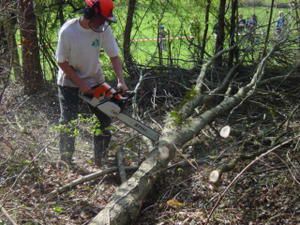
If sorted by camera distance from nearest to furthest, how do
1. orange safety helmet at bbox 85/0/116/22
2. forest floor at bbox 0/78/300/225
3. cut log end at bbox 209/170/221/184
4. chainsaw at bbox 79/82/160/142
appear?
cut log end at bbox 209/170/221/184 < forest floor at bbox 0/78/300/225 < orange safety helmet at bbox 85/0/116/22 < chainsaw at bbox 79/82/160/142

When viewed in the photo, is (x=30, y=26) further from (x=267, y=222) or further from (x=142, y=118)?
(x=267, y=222)

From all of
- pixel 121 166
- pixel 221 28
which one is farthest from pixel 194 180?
pixel 221 28

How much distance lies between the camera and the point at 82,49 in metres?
5.02

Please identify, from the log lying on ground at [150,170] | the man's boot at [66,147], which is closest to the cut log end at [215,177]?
the log lying on ground at [150,170]

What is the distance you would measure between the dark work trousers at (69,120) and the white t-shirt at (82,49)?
127 mm

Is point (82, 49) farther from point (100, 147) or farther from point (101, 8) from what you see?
point (100, 147)

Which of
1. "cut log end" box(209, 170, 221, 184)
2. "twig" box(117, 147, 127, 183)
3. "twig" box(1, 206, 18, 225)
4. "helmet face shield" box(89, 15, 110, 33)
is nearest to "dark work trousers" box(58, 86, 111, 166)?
"twig" box(117, 147, 127, 183)

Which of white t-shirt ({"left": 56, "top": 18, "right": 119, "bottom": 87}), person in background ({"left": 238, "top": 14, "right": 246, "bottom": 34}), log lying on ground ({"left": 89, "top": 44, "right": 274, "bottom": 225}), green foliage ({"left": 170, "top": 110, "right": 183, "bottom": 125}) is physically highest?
white t-shirt ({"left": 56, "top": 18, "right": 119, "bottom": 87})

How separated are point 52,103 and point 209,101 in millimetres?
2596

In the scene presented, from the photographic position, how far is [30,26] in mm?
7250

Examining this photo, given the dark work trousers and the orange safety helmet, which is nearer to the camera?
the orange safety helmet

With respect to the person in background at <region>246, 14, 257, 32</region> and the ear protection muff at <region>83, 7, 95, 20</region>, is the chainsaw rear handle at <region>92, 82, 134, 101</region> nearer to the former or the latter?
the ear protection muff at <region>83, 7, 95, 20</region>

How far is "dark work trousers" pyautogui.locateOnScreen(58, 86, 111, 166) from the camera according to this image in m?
5.30

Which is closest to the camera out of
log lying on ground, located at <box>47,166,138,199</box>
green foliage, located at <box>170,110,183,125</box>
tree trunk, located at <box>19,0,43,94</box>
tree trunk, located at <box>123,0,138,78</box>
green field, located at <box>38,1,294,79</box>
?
log lying on ground, located at <box>47,166,138,199</box>
